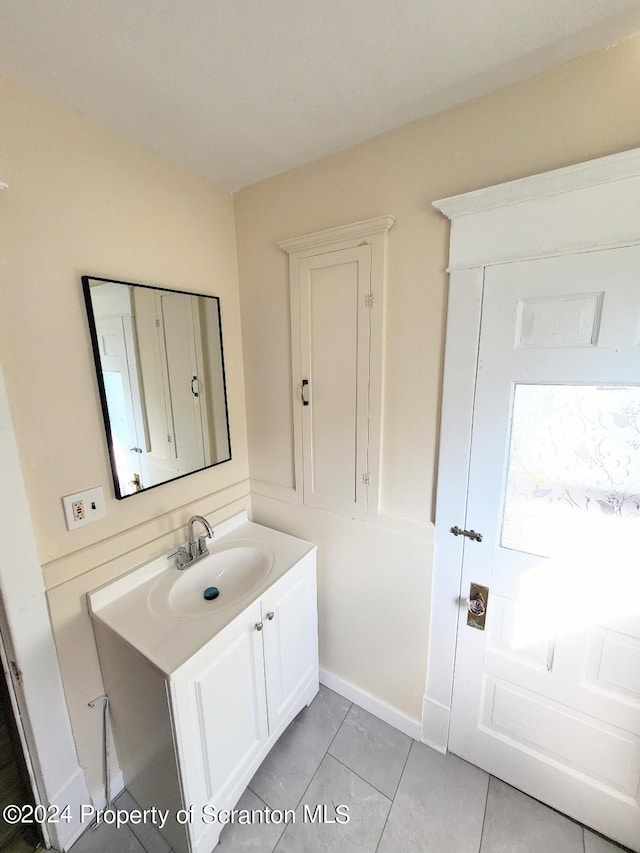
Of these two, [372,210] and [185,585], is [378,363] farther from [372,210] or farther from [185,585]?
[185,585]

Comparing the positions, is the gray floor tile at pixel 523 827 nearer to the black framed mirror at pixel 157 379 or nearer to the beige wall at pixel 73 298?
the beige wall at pixel 73 298

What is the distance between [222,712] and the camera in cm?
113

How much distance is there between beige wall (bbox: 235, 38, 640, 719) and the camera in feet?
3.11

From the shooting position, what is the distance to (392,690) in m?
1.54

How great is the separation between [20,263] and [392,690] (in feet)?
7.04

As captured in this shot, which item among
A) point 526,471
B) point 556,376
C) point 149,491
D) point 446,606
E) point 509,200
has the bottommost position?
point 446,606

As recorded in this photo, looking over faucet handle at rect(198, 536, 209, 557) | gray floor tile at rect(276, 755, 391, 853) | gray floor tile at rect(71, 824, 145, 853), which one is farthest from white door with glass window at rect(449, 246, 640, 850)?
gray floor tile at rect(71, 824, 145, 853)

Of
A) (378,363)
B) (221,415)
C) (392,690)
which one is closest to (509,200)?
(378,363)

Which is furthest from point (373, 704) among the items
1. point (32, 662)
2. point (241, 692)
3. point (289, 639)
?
point (32, 662)

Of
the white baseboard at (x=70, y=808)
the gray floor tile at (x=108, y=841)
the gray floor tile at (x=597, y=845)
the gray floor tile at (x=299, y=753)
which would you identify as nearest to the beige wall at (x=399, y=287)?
the gray floor tile at (x=299, y=753)

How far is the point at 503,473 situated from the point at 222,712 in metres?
1.25

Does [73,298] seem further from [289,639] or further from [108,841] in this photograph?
[108,841]

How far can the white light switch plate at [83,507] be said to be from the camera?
1128 mm

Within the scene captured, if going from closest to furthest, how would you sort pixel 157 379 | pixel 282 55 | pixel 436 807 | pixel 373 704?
pixel 282 55, pixel 436 807, pixel 157 379, pixel 373 704
